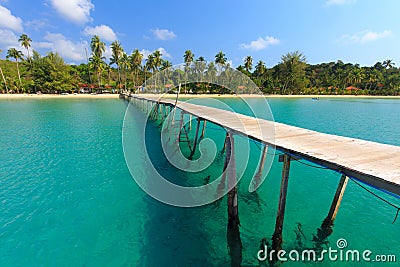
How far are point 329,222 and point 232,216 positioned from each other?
331 cm

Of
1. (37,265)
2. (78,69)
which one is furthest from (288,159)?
(78,69)

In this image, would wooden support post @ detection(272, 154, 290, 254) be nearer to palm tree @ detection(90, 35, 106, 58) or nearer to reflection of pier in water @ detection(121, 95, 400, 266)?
reflection of pier in water @ detection(121, 95, 400, 266)

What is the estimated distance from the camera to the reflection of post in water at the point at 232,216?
5283 millimetres

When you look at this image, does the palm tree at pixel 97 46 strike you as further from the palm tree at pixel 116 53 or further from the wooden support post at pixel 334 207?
the wooden support post at pixel 334 207

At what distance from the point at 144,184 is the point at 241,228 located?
5155 millimetres

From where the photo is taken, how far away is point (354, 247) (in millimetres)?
5621

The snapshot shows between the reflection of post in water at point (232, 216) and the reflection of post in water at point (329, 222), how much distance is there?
2.35m

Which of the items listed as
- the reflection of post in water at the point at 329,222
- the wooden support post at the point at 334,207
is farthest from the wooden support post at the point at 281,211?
the wooden support post at the point at 334,207

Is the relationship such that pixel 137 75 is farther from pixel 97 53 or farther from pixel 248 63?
pixel 248 63

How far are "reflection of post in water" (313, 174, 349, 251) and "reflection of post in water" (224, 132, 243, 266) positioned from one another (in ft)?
7.70

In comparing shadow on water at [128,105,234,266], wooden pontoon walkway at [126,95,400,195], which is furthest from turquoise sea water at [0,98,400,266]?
wooden pontoon walkway at [126,95,400,195]

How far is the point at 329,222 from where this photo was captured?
247 inches

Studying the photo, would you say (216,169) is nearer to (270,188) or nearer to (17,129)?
(270,188)

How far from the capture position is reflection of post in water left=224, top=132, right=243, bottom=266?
5.28 meters
